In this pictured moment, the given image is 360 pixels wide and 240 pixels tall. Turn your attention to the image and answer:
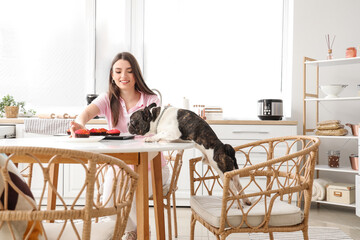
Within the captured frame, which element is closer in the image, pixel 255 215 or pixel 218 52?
pixel 255 215

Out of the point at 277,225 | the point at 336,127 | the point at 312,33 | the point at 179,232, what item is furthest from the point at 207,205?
the point at 312,33

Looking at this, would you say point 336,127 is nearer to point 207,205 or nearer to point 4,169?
point 207,205

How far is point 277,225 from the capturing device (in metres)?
1.45

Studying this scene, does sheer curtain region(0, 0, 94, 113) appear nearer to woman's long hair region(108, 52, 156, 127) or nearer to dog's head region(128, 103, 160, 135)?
woman's long hair region(108, 52, 156, 127)

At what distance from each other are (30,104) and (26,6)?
3.90ft

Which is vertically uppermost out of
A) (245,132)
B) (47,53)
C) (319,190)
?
(47,53)

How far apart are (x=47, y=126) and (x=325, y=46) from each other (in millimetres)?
3076

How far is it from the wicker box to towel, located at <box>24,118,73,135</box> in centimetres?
265

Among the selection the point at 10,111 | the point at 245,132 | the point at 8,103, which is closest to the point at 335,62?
the point at 245,132

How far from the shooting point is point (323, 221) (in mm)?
3002

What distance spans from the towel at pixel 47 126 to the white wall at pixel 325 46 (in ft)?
8.15

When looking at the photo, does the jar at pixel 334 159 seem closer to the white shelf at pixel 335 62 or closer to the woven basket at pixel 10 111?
the white shelf at pixel 335 62

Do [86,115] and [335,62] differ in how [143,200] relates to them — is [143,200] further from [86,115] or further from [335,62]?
[335,62]

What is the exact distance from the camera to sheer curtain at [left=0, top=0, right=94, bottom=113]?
408 centimetres
